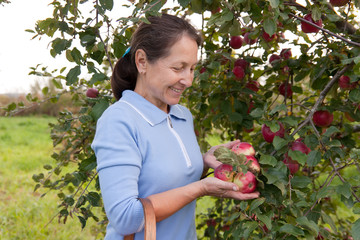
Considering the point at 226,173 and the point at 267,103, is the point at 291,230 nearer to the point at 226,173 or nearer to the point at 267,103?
the point at 226,173

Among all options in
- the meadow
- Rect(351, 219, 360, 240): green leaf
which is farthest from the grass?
Rect(351, 219, 360, 240): green leaf

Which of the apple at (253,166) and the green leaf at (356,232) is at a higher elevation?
the apple at (253,166)

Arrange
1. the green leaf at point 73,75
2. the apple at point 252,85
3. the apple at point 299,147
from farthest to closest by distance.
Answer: the apple at point 252,85 < the green leaf at point 73,75 < the apple at point 299,147

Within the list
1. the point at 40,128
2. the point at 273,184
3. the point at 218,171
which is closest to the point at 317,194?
the point at 273,184

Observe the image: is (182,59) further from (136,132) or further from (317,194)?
(317,194)

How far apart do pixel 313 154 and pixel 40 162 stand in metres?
4.71

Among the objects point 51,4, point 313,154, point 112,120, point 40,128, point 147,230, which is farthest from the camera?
point 40,128

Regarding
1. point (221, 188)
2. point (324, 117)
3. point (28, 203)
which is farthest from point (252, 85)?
point (28, 203)

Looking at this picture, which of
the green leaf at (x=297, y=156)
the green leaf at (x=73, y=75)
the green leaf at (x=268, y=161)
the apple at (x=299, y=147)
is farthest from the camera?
the green leaf at (x=73, y=75)

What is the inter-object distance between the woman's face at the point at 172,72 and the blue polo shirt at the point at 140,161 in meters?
0.06

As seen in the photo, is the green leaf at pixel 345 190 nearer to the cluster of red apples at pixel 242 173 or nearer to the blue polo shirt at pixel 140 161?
the cluster of red apples at pixel 242 173

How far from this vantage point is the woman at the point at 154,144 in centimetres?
99

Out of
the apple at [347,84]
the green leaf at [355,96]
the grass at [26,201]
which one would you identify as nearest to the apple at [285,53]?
the apple at [347,84]

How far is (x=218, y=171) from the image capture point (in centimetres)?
112
